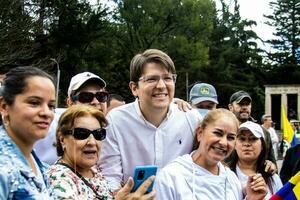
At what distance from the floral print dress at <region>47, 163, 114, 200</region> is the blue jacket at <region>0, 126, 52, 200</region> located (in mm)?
257

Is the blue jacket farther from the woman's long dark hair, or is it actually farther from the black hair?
the woman's long dark hair

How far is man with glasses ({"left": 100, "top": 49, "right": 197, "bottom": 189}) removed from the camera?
3.86 m

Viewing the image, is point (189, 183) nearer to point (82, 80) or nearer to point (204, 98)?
point (82, 80)

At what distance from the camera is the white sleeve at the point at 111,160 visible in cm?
384

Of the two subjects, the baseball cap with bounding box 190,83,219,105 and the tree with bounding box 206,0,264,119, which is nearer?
the baseball cap with bounding box 190,83,219,105

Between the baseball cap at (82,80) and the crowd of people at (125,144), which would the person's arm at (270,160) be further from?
the baseball cap at (82,80)

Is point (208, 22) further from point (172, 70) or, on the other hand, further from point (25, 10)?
point (172, 70)

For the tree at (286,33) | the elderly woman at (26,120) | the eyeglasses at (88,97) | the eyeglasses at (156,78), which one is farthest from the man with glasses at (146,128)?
the tree at (286,33)

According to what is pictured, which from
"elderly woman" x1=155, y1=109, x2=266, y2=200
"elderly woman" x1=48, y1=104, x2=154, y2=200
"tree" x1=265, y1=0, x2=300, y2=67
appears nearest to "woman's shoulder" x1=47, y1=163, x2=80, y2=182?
"elderly woman" x1=48, y1=104, x2=154, y2=200

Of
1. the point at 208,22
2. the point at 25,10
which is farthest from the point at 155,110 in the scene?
the point at 208,22

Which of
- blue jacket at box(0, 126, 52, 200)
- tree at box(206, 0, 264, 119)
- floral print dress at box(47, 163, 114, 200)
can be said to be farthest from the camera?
tree at box(206, 0, 264, 119)

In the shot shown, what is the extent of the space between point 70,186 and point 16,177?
0.60 meters

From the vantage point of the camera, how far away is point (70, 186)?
2955 mm

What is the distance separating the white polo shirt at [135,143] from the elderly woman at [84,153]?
1.56ft
